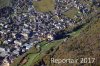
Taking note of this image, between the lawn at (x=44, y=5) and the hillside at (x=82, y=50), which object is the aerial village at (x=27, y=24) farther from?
the hillside at (x=82, y=50)

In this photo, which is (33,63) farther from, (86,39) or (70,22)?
(70,22)

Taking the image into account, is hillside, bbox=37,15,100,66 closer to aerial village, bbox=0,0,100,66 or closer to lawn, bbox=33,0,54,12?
aerial village, bbox=0,0,100,66

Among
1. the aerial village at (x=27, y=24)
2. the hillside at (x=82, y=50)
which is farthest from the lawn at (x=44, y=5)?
the hillside at (x=82, y=50)

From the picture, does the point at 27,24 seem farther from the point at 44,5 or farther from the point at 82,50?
the point at 82,50

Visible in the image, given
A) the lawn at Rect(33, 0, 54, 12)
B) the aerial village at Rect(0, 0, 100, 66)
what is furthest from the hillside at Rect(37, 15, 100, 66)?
the lawn at Rect(33, 0, 54, 12)

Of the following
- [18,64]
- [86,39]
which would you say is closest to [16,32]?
[18,64]

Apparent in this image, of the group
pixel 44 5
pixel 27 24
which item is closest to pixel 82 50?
pixel 27 24
